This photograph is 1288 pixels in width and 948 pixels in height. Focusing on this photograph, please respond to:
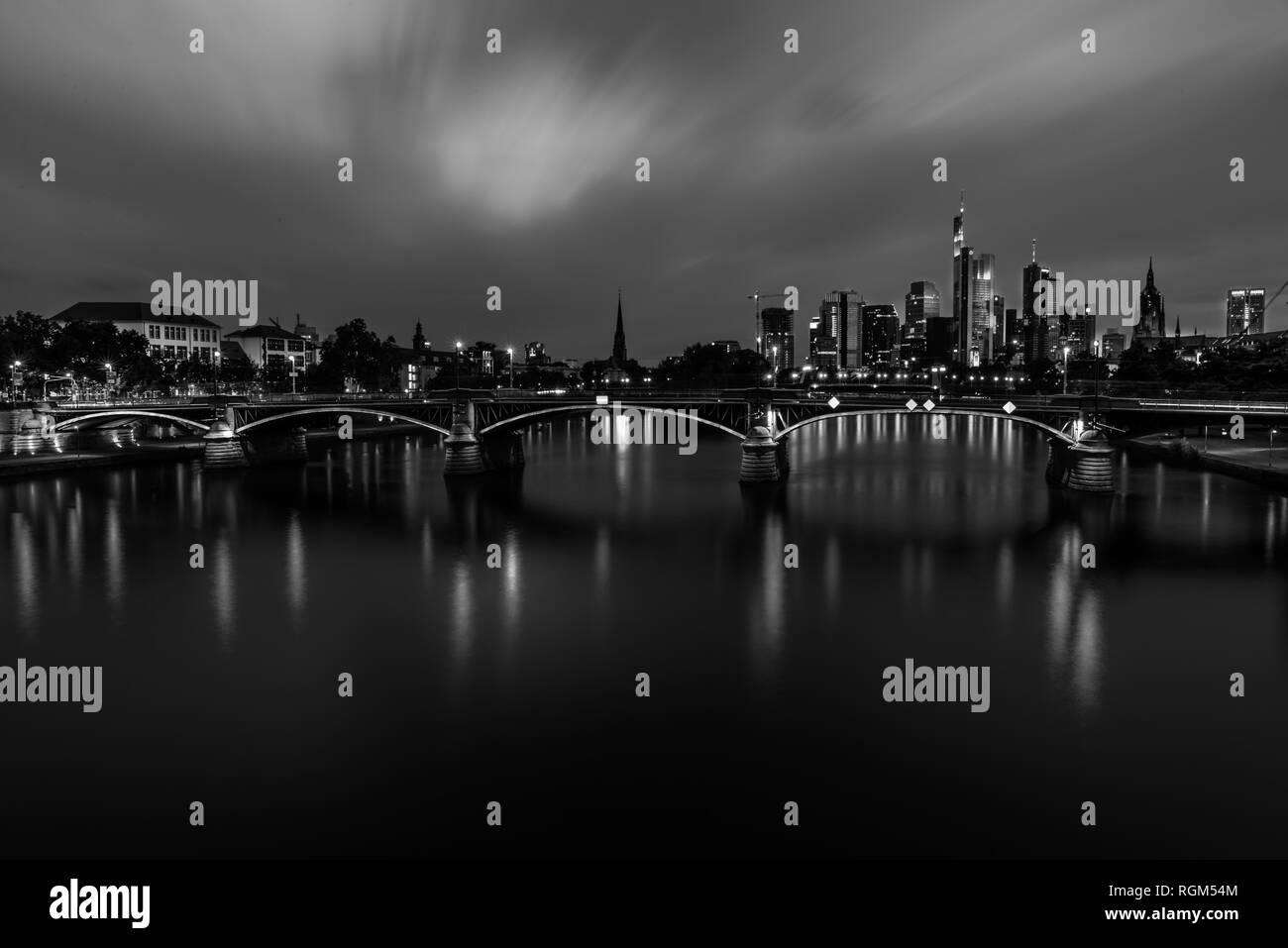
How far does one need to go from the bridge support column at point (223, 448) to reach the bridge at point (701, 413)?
77 mm

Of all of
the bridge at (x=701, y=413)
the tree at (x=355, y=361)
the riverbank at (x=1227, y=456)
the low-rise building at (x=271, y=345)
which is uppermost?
the low-rise building at (x=271, y=345)

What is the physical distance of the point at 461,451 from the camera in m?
58.8

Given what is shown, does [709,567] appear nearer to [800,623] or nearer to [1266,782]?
[800,623]

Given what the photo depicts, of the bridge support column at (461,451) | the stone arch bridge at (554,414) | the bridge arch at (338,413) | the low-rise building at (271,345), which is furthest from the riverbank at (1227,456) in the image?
the low-rise building at (271,345)

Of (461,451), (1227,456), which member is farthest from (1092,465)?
(461,451)

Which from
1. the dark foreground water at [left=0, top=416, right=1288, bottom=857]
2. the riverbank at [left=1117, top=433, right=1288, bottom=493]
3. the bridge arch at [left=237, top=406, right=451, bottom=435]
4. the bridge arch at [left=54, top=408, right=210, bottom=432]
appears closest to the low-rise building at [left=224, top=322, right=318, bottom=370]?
the bridge arch at [left=54, top=408, right=210, bottom=432]

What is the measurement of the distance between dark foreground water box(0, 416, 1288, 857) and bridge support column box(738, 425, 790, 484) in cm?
1063

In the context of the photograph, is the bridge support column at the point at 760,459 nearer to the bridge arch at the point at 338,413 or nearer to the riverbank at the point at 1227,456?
the bridge arch at the point at 338,413

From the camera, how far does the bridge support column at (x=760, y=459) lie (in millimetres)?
53875

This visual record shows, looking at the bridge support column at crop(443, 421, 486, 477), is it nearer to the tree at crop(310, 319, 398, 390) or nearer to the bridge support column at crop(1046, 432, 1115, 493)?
the bridge support column at crop(1046, 432, 1115, 493)

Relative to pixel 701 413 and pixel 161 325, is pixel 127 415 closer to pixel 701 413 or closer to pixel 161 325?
pixel 701 413

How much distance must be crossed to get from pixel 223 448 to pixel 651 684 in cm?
5526

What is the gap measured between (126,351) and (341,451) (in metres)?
32.4
